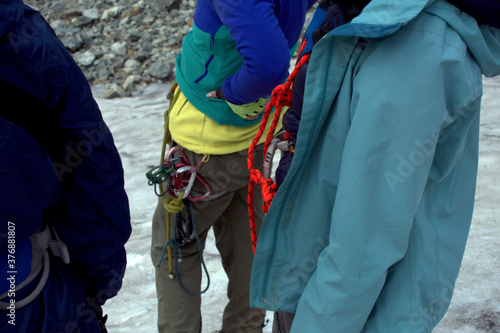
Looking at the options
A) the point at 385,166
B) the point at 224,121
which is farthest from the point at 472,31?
the point at 224,121

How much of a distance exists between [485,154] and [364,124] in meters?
3.85

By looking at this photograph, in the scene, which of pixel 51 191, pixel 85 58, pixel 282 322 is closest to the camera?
pixel 51 191

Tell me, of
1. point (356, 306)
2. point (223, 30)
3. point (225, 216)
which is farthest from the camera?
point (225, 216)

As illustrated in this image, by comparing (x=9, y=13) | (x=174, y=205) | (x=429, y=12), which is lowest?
(x=174, y=205)

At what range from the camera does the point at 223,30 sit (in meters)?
1.90

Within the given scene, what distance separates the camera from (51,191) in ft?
4.83

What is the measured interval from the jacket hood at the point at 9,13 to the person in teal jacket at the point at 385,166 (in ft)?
2.62

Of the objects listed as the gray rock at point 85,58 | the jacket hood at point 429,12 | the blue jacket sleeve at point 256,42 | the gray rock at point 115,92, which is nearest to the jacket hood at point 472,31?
the jacket hood at point 429,12

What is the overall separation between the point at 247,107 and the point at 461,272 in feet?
6.08

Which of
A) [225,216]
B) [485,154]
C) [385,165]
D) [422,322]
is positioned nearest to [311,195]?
[385,165]

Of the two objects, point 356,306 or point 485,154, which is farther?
point 485,154

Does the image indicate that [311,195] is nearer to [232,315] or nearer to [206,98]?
[206,98]

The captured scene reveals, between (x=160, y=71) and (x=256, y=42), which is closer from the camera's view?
(x=256, y=42)

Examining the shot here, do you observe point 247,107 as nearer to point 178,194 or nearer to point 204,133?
point 204,133
